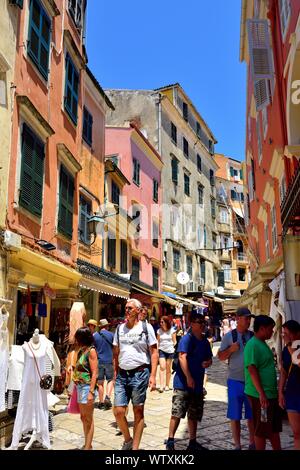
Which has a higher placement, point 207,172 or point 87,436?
point 207,172

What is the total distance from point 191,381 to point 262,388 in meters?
1.13

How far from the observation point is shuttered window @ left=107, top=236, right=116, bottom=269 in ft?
59.2

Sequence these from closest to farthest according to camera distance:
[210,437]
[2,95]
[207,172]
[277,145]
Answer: [210,437] < [2,95] < [277,145] < [207,172]

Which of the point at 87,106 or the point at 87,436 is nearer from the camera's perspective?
the point at 87,436

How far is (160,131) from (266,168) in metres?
14.7

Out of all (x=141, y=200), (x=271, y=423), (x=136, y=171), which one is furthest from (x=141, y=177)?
(x=271, y=423)

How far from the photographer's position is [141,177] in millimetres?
24047

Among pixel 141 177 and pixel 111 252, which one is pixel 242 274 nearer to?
pixel 141 177

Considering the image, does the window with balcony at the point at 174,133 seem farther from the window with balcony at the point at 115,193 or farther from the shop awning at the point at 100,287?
the shop awning at the point at 100,287

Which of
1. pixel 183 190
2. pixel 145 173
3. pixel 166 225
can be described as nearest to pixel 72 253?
pixel 145 173

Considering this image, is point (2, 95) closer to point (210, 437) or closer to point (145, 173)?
point (210, 437)

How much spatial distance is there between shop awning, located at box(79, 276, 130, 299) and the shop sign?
6.24 meters

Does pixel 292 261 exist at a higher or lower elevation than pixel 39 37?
lower

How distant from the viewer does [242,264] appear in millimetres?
48000
